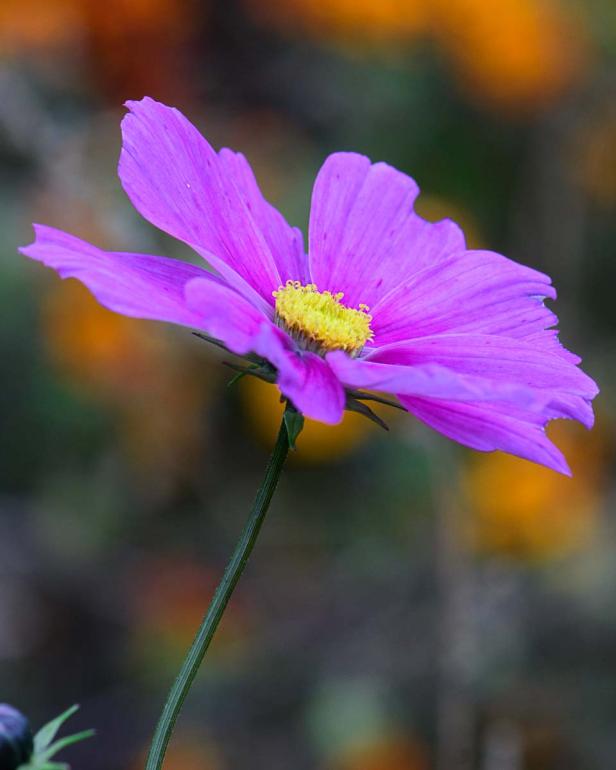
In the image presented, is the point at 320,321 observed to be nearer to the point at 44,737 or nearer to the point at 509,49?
the point at 44,737

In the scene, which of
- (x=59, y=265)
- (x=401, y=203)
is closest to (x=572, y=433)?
(x=401, y=203)

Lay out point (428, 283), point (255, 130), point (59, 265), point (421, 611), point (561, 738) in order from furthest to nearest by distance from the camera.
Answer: point (255, 130), point (421, 611), point (561, 738), point (428, 283), point (59, 265)

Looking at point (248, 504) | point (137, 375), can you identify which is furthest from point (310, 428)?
point (137, 375)

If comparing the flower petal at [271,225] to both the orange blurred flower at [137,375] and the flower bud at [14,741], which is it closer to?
the flower bud at [14,741]

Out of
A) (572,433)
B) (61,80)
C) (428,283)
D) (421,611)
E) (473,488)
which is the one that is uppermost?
(61,80)

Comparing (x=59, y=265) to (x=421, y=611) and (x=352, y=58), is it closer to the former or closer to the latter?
(x=421, y=611)

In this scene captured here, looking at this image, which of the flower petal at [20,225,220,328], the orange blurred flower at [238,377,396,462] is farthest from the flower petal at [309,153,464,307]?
the orange blurred flower at [238,377,396,462]

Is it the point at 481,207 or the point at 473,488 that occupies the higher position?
the point at 481,207
